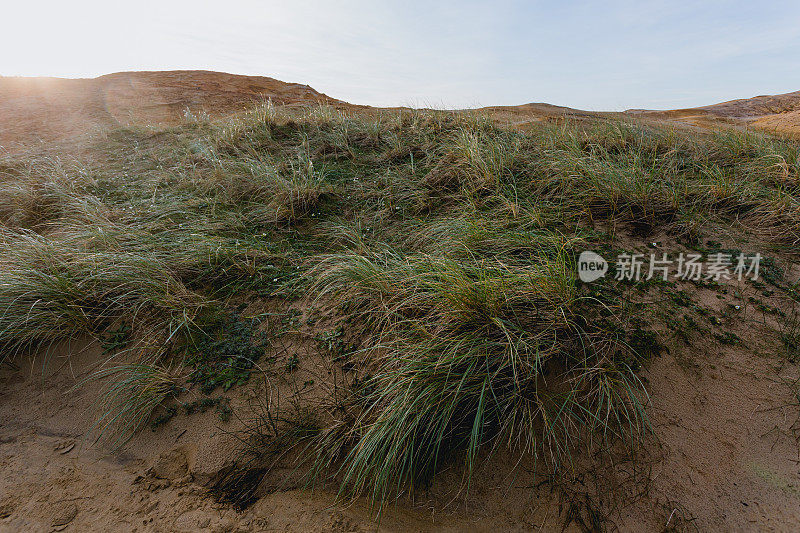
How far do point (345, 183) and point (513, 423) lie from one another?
360cm

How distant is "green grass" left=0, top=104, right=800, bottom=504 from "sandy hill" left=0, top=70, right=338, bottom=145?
129 inches

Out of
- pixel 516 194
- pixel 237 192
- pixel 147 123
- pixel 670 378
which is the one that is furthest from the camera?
pixel 147 123

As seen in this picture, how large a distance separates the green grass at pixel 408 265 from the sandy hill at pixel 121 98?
3.29 meters

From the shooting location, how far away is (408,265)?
2.68 metres

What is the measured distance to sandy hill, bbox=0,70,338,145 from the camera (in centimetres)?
798

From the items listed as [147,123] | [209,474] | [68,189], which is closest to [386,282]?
[209,474]

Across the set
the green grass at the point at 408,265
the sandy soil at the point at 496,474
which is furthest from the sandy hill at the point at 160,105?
the sandy soil at the point at 496,474

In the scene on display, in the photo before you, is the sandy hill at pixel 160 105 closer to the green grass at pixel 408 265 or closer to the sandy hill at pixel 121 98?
the sandy hill at pixel 121 98

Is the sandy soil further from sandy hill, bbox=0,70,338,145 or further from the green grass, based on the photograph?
sandy hill, bbox=0,70,338,145

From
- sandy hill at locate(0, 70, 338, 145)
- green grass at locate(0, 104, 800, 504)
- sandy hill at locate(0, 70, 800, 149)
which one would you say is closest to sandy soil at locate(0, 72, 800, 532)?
green grass at locate(0, 104, 800, 504)

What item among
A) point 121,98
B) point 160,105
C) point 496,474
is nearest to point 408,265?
point 496,474

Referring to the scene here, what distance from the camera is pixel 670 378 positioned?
211cm

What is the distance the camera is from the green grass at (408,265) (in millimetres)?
1954

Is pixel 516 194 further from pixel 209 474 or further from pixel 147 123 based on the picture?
pixel 147 123
